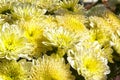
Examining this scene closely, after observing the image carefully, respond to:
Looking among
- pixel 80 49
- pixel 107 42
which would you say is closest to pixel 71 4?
pixel 107 42

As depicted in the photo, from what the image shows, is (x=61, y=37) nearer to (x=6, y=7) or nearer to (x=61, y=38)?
(x=61, y=38)

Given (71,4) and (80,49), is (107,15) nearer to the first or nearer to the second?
(71,4)

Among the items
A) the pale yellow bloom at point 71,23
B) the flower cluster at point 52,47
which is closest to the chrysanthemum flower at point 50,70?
the flower cluster at point 52,47

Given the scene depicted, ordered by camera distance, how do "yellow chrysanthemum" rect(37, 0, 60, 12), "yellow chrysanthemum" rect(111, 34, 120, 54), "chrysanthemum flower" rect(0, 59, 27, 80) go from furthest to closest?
"yellow chrysanthemum" rect(37, 0, 60, 12) → "yellow chrysanthemum" rect(111, 34, 120, 54) → "chrysanthemum flower" rect(0, 59, 27, 80)

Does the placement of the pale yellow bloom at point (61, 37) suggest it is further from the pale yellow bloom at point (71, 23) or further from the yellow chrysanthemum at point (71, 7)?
the yellow chrysanthemum at point (71, 7)

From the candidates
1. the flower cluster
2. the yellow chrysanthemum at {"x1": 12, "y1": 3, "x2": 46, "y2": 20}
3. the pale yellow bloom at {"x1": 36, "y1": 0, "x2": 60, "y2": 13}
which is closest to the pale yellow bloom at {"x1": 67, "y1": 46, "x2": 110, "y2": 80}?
the flower cluster

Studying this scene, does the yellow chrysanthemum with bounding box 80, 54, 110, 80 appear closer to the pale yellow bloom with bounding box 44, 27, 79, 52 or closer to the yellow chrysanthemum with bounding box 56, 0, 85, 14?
the pale yellow bloom with bounding box 44, 27, 79, 52

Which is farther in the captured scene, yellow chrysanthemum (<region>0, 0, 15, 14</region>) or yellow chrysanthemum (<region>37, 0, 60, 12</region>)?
yellow chrysanthemum (<region>37, 0, 60, 12</region>)
